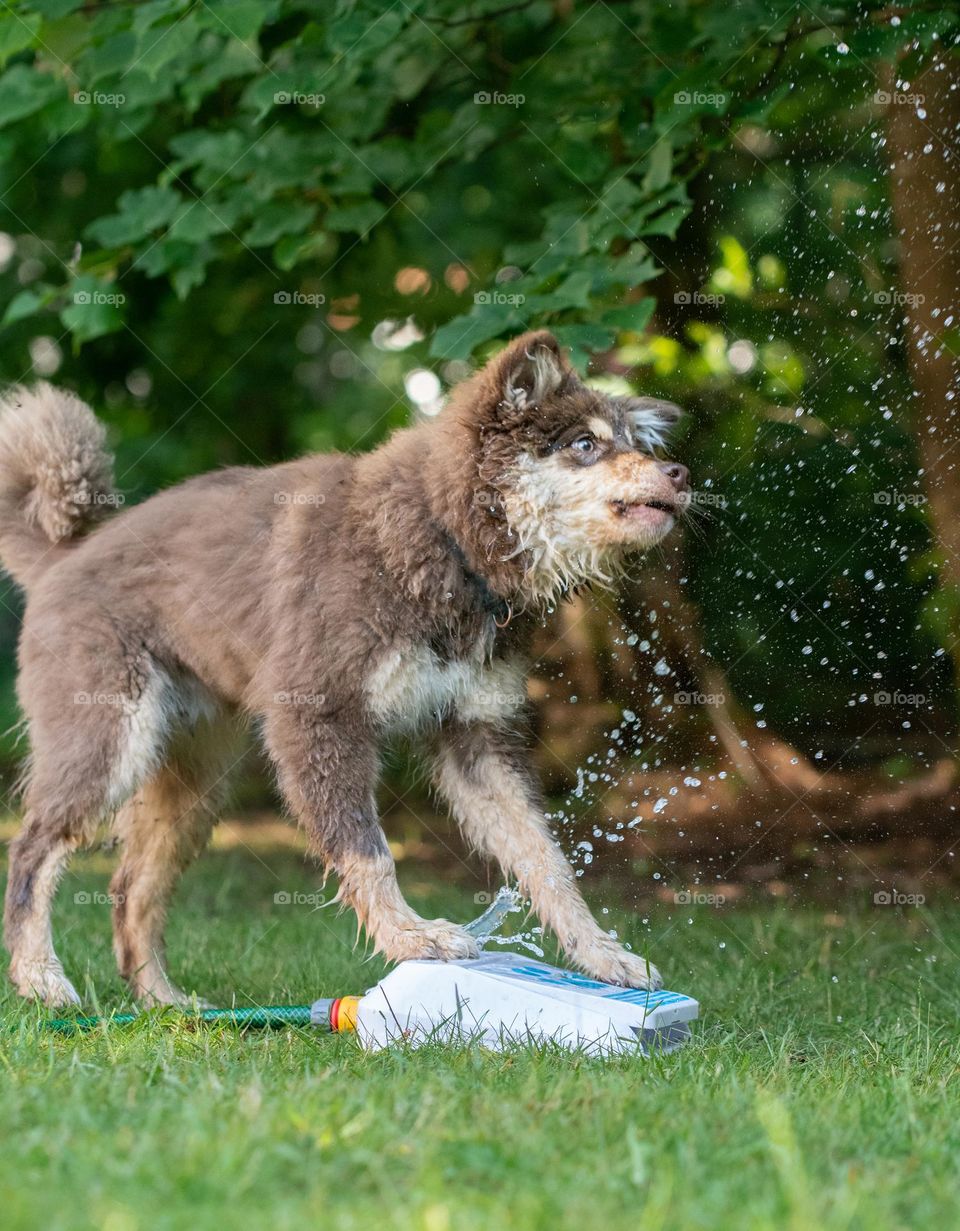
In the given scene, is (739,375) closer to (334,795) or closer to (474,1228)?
(334,795)

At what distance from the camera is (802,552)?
6758 mm

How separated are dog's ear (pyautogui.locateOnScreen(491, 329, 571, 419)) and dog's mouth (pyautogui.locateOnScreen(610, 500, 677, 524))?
1.41 feet

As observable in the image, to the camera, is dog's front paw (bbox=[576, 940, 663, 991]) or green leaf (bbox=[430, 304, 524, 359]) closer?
dog's front paw (bbox=[576, 940, 663, 991])

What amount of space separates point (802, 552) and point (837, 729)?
114 centimetres

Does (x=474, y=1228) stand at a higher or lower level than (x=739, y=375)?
lower

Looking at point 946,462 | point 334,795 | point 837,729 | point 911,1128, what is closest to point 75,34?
point 334,795

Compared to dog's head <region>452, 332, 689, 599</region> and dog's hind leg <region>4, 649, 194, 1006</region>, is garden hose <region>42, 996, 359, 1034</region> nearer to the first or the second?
dog's hind leg <region>4, 649, 194, 1006</region>

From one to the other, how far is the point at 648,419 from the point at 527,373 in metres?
0.57

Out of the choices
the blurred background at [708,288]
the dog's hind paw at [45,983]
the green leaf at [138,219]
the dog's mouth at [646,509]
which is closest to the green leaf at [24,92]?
the blurred background at [708,288]

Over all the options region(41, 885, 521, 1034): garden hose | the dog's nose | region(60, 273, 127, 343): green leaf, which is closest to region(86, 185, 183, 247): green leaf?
region(60, 273, 127, 343): green leaf

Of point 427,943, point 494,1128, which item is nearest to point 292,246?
point 427,943

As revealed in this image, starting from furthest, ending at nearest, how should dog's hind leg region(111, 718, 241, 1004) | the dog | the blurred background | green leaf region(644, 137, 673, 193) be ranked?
the blurred background, green leaf region(644, 137, 673, 193), dog's hind leg region(111, 718, 241, 1004), the dog

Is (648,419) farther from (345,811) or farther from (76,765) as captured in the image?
(76,765)

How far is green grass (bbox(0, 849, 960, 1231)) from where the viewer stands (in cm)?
230
